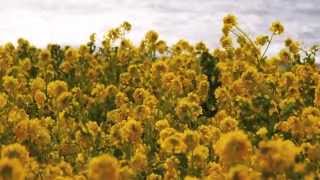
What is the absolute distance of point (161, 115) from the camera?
27.9ft

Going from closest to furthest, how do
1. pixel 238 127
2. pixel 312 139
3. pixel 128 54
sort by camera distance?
pixel 312 139, pixel 238 127, pixel 128 54

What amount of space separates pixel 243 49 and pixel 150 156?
15.0ft

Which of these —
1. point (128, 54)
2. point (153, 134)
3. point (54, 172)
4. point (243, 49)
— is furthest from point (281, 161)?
point (128, 54)

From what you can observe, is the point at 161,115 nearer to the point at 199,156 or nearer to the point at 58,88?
the point at 58,88

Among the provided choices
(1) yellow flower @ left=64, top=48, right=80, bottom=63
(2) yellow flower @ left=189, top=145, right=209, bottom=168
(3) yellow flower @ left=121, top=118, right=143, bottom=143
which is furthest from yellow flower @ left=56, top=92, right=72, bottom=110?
(1) yellow flower @ left=64, top=48, right=80, bottom=63

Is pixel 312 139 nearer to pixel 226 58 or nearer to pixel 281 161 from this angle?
pixel 281 161

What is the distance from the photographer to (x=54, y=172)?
18.6 feet

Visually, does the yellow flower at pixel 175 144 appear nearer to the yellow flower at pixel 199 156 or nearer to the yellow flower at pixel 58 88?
the yellow flower at pixel 199 156

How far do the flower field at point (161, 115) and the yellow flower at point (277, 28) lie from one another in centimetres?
2

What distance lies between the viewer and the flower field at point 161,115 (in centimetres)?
464

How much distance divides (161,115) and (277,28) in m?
2.66

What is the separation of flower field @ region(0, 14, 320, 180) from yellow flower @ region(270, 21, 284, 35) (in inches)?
0.7

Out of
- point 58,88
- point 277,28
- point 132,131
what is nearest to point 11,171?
point 132,131

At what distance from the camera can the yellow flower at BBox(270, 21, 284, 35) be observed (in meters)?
10.4
